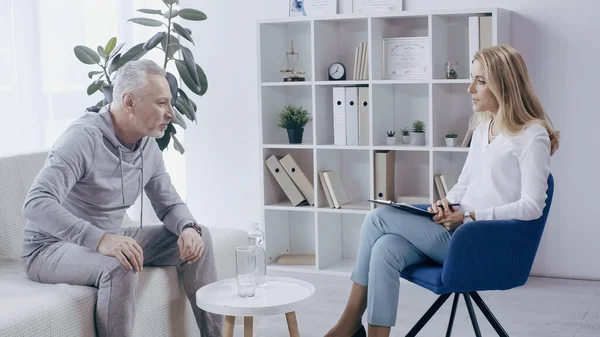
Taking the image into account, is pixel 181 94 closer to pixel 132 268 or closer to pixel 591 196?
pixel 132 268

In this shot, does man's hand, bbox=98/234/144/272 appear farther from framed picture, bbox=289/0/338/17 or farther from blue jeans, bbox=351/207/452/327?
framed picture, bbox=289/0/338/17

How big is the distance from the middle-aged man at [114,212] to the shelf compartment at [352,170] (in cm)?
159

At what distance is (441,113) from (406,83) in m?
0.24

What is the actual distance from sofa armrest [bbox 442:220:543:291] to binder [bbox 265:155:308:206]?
1.92m

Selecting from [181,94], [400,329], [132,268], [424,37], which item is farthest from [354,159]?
[132,268]

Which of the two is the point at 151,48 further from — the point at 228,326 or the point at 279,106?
the point at 228,326

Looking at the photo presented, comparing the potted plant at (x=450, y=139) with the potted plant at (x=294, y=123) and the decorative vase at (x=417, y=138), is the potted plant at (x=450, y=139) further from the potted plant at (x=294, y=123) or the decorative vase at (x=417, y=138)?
the potted plant at (x=294, y=123)

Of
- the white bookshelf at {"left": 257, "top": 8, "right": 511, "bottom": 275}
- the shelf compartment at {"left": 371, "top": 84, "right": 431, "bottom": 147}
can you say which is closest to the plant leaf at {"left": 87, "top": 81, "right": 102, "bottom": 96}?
the white bookshelf at {"left": 257, "top": 8, "right": 511, "bottom": 275}

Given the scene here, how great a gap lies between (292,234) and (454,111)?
1189 mm

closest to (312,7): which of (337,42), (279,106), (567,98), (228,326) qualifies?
(337,42)

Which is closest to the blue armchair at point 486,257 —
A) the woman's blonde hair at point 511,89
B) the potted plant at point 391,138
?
the woman's blonde hair at point 511,89

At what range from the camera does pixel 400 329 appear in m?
3.30

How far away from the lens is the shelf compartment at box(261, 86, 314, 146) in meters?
4.46

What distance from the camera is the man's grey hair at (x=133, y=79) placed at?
275 cm
